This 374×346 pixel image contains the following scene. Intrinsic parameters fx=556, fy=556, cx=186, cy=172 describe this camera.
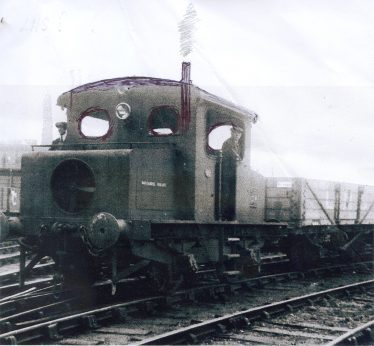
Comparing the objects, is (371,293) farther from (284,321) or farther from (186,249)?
(186,249)

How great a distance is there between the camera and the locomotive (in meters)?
7.16

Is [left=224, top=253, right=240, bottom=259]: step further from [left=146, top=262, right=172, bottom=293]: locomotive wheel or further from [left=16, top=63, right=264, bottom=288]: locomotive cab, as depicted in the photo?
[left=146, top=262, right=172, bottom=293]: locomotive wheel

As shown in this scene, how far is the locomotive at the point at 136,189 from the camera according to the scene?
23.5ft

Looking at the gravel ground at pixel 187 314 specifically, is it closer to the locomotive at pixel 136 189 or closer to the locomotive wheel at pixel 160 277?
the locomotive wheel at pixel 160 277

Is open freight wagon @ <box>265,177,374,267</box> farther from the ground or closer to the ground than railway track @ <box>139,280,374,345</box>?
farther from the ground

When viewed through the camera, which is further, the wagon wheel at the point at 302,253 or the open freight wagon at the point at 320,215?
the wagon wheel at the point at 302,253

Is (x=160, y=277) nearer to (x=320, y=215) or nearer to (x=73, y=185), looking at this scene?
(x=73, y=185)

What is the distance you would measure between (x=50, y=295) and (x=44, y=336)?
1820mm

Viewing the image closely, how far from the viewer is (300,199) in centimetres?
1145

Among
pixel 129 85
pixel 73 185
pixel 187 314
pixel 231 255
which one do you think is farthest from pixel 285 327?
pixel 129 85

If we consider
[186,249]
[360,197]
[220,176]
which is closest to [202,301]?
[186,249]

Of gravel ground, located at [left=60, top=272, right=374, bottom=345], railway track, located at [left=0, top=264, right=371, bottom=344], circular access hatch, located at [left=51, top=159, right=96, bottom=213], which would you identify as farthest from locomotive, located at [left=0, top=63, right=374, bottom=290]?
gravel ground, located at [left=60, top=272, right=374, bottom=345]

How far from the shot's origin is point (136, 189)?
23.7 ft

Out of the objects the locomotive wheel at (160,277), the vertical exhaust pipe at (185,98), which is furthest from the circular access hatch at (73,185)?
the vertical exhaust pipe at (185,98)
